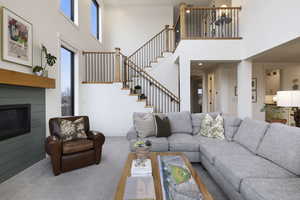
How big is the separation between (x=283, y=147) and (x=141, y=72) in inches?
202

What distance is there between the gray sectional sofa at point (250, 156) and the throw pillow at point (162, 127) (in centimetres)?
17

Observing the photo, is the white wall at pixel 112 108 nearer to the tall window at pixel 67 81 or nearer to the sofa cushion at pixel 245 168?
the tall window at pixel 67 81

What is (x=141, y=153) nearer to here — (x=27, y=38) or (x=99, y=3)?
(x=27, y=38)

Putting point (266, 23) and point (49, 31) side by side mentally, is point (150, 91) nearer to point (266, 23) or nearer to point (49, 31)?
point (49, 31)

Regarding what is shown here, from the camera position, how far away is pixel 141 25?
7.40m

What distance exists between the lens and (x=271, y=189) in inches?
51.9

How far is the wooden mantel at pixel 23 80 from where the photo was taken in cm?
225

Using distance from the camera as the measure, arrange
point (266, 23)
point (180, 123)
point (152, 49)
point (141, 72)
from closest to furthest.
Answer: point (180, 123), point (266, 23), point (141, 72), point (152, 49)

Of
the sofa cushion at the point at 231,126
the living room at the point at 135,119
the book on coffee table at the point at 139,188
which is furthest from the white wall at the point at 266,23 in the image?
the book on coffee table at the point at 139,188

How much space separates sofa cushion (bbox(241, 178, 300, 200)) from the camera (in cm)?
124

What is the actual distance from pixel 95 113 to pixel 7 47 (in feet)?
9.75

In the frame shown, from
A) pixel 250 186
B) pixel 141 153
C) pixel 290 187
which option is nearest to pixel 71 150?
pixel 141 153

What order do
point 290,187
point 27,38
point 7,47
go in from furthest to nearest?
point 27,38, point 7,47, point 290,187

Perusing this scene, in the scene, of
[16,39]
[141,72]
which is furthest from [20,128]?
[141,72]
